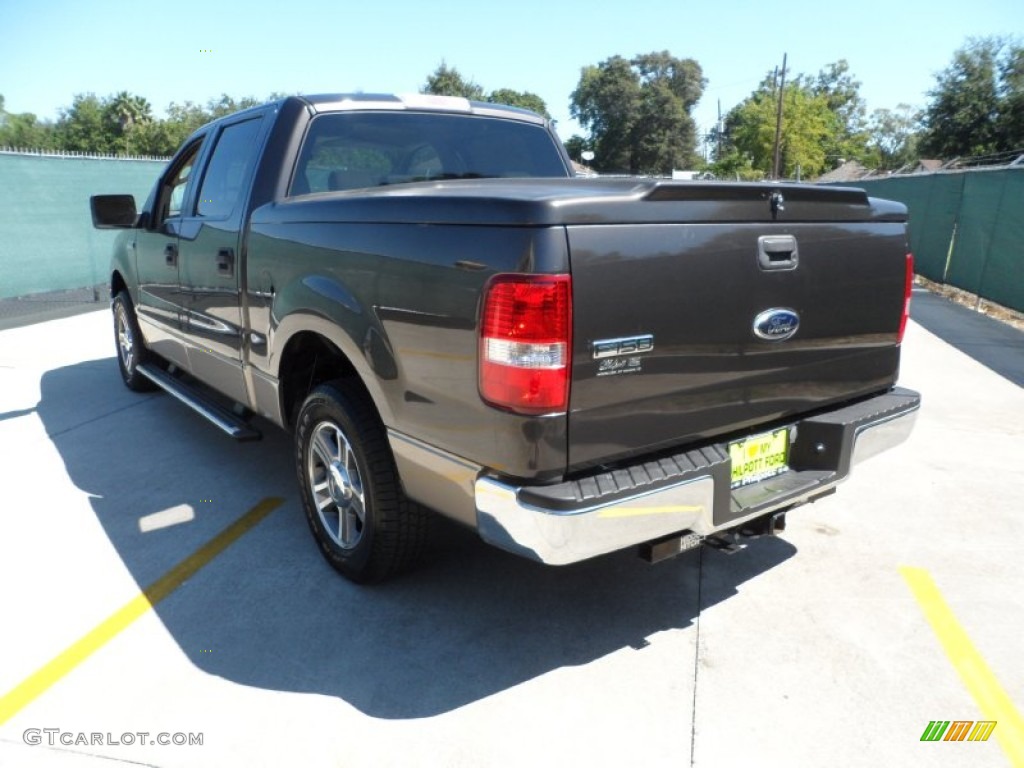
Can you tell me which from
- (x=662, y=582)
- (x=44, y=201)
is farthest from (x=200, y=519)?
(x=44, y=201)

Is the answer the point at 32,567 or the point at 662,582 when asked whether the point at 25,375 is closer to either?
the point at 32,567

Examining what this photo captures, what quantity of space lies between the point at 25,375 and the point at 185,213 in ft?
11.8

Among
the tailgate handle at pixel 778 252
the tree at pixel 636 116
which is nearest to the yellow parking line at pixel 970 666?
the tailgate handle at pixel 778 252

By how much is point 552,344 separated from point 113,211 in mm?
3916

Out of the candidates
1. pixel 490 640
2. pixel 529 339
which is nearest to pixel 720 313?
pixel 529 339

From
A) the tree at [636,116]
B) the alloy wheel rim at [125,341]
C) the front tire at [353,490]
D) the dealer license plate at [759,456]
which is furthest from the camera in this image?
the tree at [636,116]

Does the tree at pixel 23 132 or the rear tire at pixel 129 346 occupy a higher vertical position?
the tree at pixel 23 132

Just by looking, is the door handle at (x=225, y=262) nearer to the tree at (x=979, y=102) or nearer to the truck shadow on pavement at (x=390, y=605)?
the truck shadow on pavement at (x=390, y=605)

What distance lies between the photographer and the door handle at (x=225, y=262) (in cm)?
377

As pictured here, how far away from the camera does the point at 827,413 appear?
304 cm

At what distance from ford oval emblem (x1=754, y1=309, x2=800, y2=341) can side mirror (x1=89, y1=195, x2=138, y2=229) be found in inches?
159

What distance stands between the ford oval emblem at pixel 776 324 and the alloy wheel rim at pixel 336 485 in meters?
1.59

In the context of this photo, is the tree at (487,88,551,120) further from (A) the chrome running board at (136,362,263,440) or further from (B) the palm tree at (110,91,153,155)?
(A) the chrome running board at (136,362,263,440)

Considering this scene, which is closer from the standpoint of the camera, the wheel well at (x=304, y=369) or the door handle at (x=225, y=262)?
the wheel well at (x=304, y=369)
